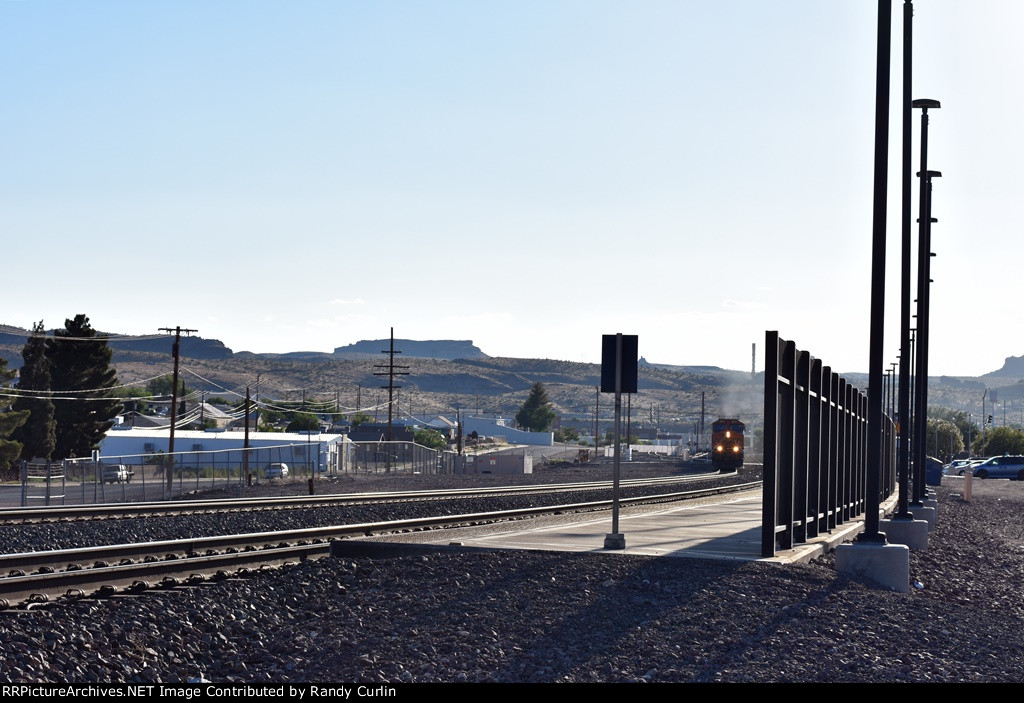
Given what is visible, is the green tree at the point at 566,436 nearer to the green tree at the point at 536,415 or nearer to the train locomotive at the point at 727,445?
the green tree at the point at 536,415

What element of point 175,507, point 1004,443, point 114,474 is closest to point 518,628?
point 175,507

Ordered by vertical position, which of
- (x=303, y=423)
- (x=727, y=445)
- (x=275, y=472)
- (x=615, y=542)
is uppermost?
(x=303, y=423)

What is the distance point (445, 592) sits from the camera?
13078 mm

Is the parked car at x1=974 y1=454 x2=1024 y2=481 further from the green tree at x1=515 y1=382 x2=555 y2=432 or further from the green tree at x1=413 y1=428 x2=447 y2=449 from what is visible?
the green tree at x1=515 y1=382 x2=555 y2=432

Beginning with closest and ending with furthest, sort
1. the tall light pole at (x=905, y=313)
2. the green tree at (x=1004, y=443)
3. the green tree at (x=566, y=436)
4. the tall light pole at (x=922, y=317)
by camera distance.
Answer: the tall light pole at (x=905, y=313) < the tall light pole at (x=922, y=317) < the green tree at (x=1004, y=443) < the green tree at (x=566, y=436)

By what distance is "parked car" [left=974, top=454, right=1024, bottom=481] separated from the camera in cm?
8806

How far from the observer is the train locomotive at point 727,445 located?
79938 mm

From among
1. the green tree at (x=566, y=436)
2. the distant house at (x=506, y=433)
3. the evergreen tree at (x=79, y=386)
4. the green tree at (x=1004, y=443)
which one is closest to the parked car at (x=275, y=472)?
the evergreen tree at (x=79, y=386)

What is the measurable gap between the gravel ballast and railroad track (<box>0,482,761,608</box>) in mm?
687

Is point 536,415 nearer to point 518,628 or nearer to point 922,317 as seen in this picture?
point 922,317

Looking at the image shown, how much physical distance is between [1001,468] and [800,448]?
75703 millimetres

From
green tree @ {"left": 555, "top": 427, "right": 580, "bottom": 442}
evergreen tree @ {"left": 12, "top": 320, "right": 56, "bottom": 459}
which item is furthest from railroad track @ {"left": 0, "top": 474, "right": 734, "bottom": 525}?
green tree @ {"left": 555, "top": 427, "right": 580, "bottom": 442}

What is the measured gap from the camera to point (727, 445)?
81.7 m

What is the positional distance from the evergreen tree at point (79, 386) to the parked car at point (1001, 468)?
197 ft
